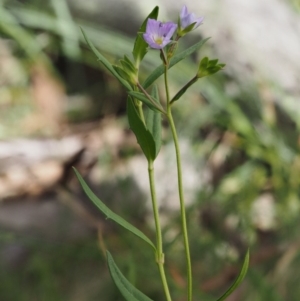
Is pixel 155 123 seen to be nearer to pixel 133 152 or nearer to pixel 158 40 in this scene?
pixel 158 40

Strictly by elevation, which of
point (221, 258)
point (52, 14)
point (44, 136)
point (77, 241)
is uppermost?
point (52, 14)

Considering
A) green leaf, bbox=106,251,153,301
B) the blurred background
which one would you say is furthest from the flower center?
the blurred background

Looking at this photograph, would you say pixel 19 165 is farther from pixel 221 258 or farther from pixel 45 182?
pixel 221 258

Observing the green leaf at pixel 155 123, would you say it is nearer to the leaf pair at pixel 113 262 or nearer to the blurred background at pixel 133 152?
the leaf pair at pixel 113 262

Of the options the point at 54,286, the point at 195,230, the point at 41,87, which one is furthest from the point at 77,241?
the point at 41,87

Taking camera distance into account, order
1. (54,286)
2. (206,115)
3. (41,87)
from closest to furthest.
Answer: (54,286), (206,115), (41,87)

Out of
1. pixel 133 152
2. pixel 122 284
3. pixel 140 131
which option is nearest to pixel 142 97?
pixel 140 131

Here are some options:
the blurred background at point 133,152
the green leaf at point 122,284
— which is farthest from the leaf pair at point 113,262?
the blurred background at point 133,152
